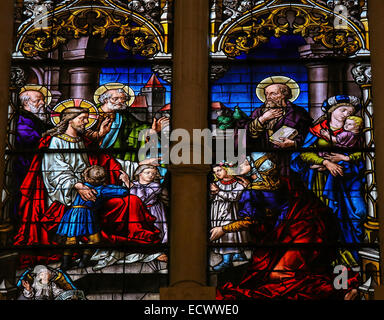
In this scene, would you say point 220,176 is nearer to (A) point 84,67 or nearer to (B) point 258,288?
(B) point 258,288

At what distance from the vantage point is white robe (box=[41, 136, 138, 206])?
12.1 meters

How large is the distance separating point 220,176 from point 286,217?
3.27 ft

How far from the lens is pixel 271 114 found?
12500 millimetres

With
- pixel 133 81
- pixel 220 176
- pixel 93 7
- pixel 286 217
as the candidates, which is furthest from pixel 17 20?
pixel 286 217

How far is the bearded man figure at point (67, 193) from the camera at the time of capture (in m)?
11.9

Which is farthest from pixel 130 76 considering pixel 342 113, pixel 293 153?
pixel 342 113

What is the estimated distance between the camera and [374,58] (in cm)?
1181

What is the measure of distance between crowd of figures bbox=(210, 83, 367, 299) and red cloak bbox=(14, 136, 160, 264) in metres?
0.88

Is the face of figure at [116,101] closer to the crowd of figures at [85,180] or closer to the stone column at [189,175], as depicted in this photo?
the crowd of figures at [85,180]

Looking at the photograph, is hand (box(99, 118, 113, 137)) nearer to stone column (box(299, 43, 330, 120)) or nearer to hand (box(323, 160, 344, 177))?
stone column (box(299, 43, 330, 120))

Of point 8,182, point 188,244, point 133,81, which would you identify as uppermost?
point 133,81

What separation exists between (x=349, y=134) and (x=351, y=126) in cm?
12

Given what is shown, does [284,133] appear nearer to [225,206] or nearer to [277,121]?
[277,121]
